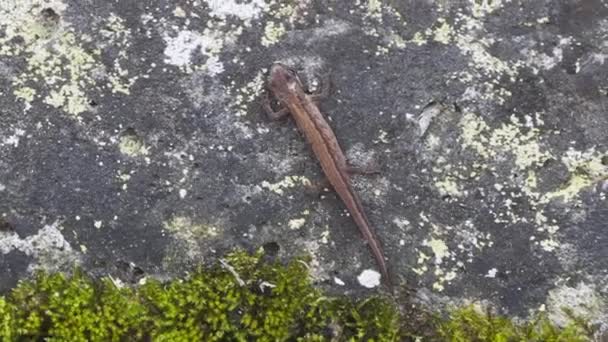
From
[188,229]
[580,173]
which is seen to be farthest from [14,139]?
[580,173]

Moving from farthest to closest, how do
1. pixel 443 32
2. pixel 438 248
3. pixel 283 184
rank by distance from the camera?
pixel 443 32 < pixel 283 184 < pixel 438 248

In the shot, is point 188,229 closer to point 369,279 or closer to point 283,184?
point 283,184

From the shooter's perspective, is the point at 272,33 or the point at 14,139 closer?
the point at 14,139

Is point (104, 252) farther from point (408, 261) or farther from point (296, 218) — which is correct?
point (408, 261)

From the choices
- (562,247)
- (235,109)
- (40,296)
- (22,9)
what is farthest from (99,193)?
(562,247)

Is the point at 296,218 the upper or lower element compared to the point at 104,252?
upper

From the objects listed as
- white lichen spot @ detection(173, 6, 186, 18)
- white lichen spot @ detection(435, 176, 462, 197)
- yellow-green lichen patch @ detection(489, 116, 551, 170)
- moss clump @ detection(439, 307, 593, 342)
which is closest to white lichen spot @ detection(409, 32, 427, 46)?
yellow-green lichen patch @ detection(489, 116, 551, 170)
